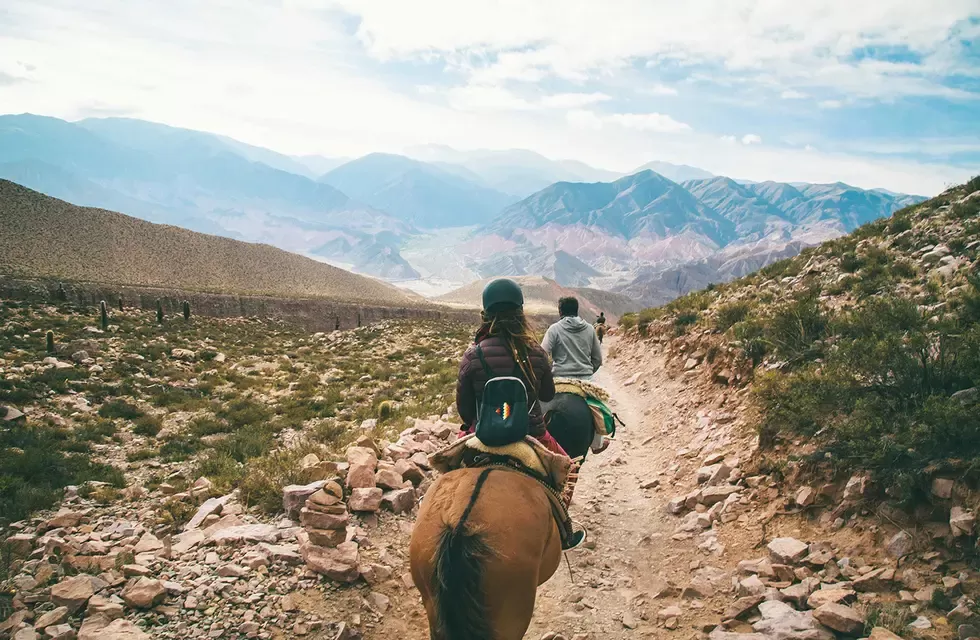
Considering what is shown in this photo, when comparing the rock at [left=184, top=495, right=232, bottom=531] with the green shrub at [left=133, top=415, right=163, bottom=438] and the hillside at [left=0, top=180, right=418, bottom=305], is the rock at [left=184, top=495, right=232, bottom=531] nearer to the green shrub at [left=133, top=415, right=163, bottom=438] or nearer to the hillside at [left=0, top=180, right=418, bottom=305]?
the green shrub at [left=133, top=415, right=163, bottom=438]

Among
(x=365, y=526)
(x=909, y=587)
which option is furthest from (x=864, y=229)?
(x=365, y=526)

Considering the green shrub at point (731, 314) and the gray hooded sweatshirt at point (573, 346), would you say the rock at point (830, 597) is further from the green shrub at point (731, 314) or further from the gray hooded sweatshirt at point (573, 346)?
the green shrub at point (731, 314)

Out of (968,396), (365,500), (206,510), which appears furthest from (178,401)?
(968,396)

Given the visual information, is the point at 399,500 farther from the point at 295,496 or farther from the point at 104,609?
the point at 104,609

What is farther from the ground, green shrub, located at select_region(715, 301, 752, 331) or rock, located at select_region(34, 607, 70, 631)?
green shrub, located at select_region(715, 301, 752, 331)

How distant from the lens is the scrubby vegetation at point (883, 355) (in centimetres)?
491

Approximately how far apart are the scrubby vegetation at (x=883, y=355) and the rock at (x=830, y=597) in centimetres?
118

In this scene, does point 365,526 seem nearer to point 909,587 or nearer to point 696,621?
point 696,621

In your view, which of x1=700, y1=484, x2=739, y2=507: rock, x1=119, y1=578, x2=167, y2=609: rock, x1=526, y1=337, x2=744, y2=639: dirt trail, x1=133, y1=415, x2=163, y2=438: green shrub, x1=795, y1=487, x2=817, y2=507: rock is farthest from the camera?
x1=133, y1=415, x2=163, y2=438: green shrub

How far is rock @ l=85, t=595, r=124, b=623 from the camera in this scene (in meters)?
4.07

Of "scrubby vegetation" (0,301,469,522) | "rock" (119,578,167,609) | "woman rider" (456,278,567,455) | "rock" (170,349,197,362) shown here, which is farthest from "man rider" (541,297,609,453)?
"rock" (170,349,197,362)

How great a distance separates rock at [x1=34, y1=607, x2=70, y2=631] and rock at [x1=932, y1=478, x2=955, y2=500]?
7628mm

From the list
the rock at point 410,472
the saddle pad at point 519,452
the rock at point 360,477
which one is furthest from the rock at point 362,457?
the saddle pad at point 519,452

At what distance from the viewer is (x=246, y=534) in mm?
5402
